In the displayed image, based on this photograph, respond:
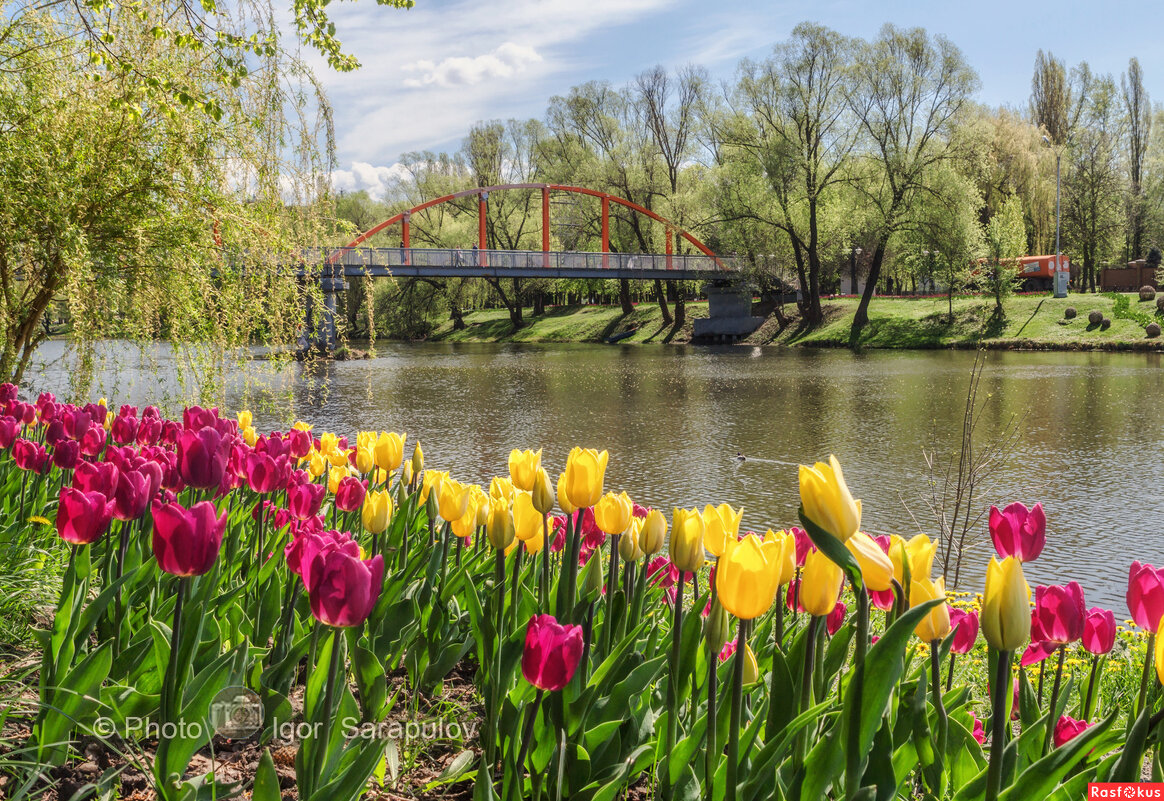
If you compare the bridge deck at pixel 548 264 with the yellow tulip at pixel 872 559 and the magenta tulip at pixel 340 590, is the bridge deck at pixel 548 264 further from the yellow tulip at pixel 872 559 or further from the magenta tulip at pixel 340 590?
the yellow tulip at pixel 872 559

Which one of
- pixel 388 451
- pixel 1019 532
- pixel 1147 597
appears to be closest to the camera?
pixel 1147 597

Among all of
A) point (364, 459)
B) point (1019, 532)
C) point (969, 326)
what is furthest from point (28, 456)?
point (969, 326)

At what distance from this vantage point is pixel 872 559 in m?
1.30

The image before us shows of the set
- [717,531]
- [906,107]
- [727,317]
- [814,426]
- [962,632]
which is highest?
[906,107]

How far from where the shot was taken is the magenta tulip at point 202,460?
2273mm

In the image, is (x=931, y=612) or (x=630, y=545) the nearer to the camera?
(x=931, y=612)

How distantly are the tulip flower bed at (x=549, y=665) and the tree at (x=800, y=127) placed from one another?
3528 cm

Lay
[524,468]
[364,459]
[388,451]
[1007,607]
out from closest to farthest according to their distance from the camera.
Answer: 1. [1007,607]
2. [524,468]
3. [388,451]
4. [364,459]

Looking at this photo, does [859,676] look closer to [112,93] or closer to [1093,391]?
[112,93]

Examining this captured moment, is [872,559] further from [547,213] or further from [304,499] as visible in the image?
[547,213]

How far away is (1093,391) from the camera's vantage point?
18.4 meters

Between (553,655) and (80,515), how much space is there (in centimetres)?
121

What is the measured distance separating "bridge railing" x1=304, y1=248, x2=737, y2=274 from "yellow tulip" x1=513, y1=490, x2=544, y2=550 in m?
37.7

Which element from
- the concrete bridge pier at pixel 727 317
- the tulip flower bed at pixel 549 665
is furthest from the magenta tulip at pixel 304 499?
the concrete bridge pier at pixel 727 317
